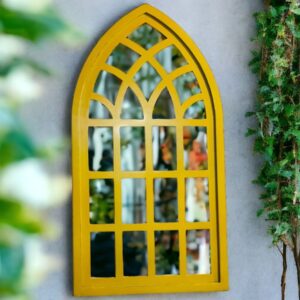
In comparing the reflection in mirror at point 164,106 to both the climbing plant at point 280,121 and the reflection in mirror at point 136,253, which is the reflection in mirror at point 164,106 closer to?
the climbing plant at point 280,121

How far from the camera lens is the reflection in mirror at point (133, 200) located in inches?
173

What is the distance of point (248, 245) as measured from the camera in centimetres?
460

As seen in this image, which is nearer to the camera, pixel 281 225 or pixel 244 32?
pixel 281 225

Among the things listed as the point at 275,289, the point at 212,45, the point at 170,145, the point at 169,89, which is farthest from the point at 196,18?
the point at 275,289

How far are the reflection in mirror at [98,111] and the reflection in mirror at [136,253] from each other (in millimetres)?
747

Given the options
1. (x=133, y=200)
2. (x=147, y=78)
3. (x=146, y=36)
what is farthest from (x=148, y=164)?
(x=146, y=36)

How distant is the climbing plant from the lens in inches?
174

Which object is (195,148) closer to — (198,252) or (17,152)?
(198,252)

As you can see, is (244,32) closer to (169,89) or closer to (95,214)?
(169,89)

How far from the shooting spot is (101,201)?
Answer: 14.4 feet

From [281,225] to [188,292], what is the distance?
0.73m

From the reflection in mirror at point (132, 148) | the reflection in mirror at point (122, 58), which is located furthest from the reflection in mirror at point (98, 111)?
the reflection in mirror at point (122, 58)

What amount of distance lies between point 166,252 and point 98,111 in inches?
38.9

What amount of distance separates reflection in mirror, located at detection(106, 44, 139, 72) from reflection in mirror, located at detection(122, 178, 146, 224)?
2.36 feet
